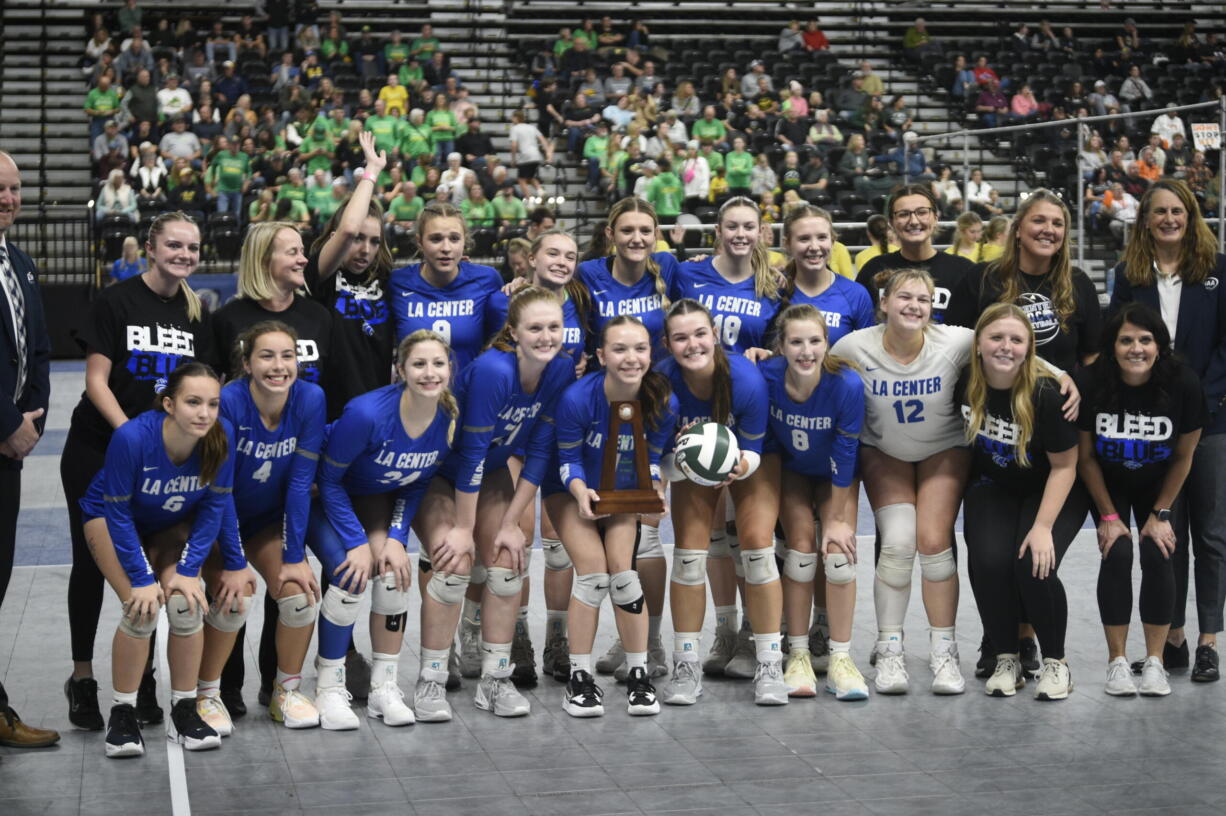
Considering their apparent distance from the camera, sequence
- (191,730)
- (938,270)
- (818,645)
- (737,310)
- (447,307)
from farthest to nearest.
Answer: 1. (938,270)
2. (818,645)
3. (737,310)
4. (447,307)
5. (191,730)

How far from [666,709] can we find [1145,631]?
6.26 feet

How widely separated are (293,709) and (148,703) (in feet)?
1.81

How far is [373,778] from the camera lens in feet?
14.8

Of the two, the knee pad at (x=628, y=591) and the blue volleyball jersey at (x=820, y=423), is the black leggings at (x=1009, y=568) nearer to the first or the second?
the blue volleyball jersey at (x=820, y=423)

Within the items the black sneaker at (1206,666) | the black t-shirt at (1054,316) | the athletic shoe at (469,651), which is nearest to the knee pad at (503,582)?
the athletic shoe at (469,651)

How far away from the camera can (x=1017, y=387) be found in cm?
538

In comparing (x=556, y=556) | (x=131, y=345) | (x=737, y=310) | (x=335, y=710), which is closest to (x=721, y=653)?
(x=556, y=556)

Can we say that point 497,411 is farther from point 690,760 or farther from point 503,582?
point 690,760

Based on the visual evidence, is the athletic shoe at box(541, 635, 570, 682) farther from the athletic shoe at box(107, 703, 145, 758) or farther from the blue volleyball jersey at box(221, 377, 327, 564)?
the athletic shoe at box(107, 703, 145, 758)

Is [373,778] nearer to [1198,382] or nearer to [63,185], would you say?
[1198,382]

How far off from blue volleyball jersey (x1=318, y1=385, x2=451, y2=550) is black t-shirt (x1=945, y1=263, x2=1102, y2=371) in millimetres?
2299

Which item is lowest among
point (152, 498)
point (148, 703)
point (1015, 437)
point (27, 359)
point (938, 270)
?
point (148, 703)

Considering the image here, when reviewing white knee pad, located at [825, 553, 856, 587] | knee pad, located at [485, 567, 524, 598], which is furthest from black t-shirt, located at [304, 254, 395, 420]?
white knee pad, located at [825, 553, 856, 587]

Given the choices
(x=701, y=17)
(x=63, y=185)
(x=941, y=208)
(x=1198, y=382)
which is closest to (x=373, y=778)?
(x=1198, y=382)
